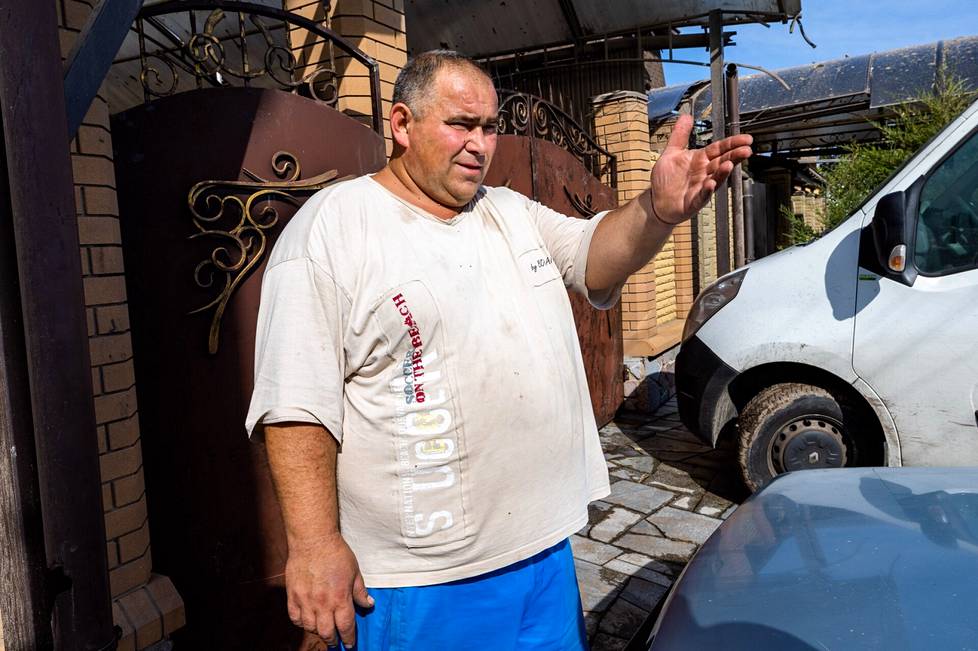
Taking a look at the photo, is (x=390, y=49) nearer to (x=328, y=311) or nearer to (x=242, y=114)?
(x=242, y=114)

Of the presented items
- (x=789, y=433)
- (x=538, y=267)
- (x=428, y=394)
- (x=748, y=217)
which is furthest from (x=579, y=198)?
(x=748, y=217)

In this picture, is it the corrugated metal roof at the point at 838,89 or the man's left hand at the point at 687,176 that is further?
the corrugated metal roof at the point at 838,89

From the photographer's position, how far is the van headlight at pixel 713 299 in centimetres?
444

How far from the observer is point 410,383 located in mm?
1694

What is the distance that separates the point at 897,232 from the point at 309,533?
9.86ft

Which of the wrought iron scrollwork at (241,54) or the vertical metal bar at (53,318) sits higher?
the wrought iron scrollwork at (241,54)

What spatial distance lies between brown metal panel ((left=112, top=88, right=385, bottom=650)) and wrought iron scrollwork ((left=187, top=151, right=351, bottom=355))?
0.07 ft

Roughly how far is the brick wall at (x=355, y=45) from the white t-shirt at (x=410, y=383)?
213 centimetres

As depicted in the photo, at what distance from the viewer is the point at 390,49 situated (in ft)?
12.9

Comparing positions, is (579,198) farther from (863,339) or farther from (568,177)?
(863,339)

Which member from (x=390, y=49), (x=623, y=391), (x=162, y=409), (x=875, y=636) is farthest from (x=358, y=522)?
(x=623, y=391)

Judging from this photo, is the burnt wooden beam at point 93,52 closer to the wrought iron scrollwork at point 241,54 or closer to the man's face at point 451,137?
the man's face at point 451,137

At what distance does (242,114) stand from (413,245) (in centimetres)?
154

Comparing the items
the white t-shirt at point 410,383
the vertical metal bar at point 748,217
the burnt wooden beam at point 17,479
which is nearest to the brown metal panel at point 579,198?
the white t-shirt at point 410,383
